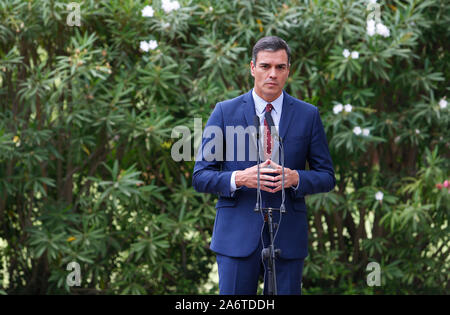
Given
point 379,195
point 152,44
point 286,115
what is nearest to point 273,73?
point 286,115

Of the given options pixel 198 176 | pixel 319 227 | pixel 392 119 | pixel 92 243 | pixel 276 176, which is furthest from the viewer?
pixel 319 227

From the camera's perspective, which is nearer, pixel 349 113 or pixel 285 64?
pixel 285 64

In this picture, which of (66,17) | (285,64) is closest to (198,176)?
(285,64)

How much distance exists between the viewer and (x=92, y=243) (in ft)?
12.6

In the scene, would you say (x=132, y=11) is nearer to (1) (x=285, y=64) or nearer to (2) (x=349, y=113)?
(2) (x=349, y=113)

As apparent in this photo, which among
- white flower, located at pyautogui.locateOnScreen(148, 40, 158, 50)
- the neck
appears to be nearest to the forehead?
the neck

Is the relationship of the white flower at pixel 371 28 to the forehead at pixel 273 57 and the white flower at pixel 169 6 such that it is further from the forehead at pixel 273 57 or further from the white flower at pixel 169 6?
the forehead at pixel 273 57

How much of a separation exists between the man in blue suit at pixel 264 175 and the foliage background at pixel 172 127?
1852mm

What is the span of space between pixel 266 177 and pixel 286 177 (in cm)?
8

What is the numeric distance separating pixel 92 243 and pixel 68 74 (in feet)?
3.75

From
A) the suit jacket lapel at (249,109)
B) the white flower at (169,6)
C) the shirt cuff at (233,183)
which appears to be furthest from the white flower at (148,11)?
the shirt cuff at (233,183)

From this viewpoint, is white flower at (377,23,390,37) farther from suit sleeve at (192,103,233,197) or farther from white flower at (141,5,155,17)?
suit sleeve at (192,103,233,197)

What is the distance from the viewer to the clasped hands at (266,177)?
71.3 inches

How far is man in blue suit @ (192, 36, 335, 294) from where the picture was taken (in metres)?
1.89
